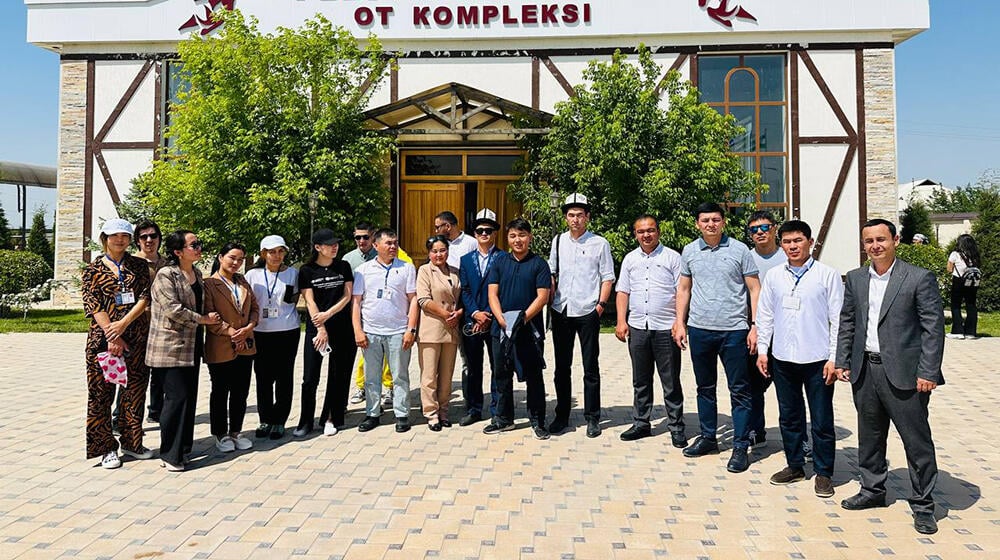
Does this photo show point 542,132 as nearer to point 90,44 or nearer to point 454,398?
point 454,398

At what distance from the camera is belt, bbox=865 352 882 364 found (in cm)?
390

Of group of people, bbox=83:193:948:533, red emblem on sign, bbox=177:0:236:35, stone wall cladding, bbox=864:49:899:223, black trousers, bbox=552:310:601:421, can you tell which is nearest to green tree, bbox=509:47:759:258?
stone wall cladding, bbox=864:49:899:223

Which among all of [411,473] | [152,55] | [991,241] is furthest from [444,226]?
[991,241]

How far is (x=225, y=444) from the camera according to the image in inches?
205

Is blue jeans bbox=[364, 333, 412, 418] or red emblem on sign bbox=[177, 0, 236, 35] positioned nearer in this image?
blue jeans bbox=[364, 333, 412, 418]

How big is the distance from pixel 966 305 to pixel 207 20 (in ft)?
55.0

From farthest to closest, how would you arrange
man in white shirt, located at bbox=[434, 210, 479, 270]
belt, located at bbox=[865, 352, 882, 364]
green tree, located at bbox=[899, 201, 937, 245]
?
green tree, located at bbox=[899, 201, 937, 245] < man in white shirt, located at bbox=[434, 210, 479, 270] < belt, located at bbox=[865, 352, 882, 364]

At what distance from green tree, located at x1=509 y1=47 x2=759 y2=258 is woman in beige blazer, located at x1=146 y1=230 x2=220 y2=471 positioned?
9.00 meters

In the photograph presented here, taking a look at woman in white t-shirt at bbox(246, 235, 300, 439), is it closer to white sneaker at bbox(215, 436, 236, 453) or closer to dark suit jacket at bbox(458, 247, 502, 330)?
white sneaker at bbox(215, 436, 236, 453)

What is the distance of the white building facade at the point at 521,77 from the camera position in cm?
1530

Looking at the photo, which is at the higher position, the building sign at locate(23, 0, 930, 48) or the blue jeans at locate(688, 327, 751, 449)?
the building sign at locate(23, 0, 930, 48)

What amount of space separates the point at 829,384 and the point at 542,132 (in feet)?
33.0

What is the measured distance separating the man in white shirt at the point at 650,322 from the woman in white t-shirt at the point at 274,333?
2656 millimetres

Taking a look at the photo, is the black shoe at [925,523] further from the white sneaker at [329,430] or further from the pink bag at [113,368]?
the pink bag at [113,368]
